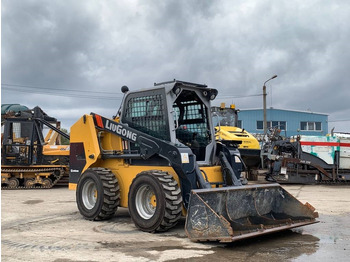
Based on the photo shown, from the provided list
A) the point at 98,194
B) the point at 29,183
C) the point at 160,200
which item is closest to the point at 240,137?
the point at 29,183

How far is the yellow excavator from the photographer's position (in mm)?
15438

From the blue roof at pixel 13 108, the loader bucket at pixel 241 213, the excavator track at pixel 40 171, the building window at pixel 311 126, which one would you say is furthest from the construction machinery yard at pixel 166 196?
the building window at pixel 311 126

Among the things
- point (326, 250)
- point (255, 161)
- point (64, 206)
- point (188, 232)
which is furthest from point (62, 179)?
point (326, 250)

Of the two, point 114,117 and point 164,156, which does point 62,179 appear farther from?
point 164,156

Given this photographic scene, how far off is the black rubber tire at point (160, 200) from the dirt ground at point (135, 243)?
191 millimetres

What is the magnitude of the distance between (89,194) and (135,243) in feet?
8.42

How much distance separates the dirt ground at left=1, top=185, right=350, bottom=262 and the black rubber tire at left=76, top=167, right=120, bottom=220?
21cm

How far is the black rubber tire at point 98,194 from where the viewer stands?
779cm

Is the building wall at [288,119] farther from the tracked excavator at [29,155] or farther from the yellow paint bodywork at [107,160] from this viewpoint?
the yellow paint bodywork at [107,160]

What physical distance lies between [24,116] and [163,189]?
36.8 feet

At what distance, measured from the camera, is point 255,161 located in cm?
1686

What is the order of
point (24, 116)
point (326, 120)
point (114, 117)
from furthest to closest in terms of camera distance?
1. point (326, 120)
2. point (24, 116)
3. point (114, 117)

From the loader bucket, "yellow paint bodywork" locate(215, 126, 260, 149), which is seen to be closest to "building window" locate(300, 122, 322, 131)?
"yellow paint bodywork" locate(215, 126, 260, 149)

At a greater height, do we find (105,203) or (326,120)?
(326,120)
